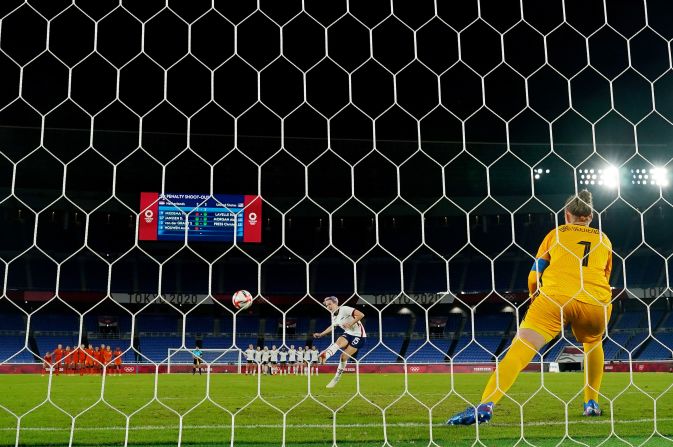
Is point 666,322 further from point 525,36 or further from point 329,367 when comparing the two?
point 525,36

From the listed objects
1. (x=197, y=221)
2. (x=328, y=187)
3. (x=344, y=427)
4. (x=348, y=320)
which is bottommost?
(x=197, y=221)

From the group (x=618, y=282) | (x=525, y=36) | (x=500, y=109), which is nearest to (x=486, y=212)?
(x=618, y=282)

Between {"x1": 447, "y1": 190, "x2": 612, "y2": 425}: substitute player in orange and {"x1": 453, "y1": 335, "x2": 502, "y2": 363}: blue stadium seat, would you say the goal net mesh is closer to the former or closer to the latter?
{"x1": 453, "y1": 335, "x2": 502, "y2": 363}: blue stadium seat

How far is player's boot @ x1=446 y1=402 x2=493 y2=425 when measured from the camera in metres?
3.62

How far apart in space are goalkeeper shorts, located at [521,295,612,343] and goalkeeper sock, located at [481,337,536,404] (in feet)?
0.59

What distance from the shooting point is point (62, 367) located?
1698 centimetres

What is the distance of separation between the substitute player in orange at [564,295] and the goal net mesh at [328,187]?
1.28 feet

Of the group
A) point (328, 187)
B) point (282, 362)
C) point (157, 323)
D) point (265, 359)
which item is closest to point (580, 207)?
point (265, 359)

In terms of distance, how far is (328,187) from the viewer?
22.4 m

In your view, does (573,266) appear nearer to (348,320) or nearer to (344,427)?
(344,427)

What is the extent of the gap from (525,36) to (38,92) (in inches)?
368

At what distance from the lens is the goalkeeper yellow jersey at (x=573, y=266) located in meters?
3.88

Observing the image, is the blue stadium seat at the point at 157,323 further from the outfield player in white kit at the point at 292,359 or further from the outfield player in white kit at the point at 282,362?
the outfield player in white kit at the point at 292,359

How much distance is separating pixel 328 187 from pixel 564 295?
18753 millimetres
